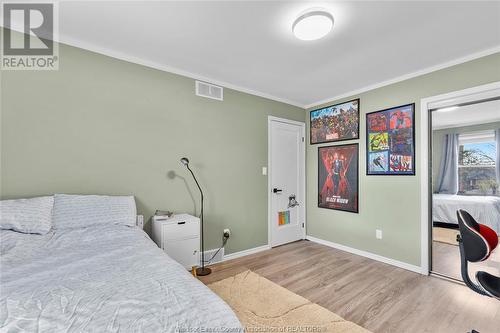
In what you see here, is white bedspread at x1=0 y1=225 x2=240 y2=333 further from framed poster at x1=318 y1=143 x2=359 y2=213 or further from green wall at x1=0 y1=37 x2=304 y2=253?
framed poster at x1=318 y1=143 x2=359 y2=213

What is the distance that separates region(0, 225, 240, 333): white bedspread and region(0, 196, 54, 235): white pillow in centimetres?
22

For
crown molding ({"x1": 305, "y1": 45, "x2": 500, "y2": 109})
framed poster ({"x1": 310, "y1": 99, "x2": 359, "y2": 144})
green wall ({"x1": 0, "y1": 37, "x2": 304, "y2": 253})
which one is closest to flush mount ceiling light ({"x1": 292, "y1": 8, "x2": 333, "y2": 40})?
green wall ({"x1": 0, "y1": 37, "x2": 304, "y2": 253})

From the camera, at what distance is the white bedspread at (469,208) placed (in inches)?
96.2

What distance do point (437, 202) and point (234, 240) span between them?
8.57 feet

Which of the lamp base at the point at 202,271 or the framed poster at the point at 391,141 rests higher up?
the framed poster at the point at 391,141

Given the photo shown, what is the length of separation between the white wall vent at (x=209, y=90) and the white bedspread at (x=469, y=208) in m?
3.00

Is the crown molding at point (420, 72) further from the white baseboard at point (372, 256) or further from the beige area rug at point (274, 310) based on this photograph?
the beige area rug at point (274, 310)

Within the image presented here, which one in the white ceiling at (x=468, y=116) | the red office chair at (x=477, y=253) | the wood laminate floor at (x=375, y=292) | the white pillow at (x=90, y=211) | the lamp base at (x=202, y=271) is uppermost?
the white ceiling at (x=468, y=116)

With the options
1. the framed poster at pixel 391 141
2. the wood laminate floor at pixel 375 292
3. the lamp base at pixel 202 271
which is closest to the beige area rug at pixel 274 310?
the wood laminate floor at pixel 375 292

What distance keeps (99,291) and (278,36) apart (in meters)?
2.31

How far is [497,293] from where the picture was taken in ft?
4.76

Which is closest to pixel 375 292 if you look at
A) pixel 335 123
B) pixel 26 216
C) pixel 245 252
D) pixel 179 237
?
pixel 245 252

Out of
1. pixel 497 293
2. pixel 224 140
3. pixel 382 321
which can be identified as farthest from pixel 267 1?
pixel 382 321

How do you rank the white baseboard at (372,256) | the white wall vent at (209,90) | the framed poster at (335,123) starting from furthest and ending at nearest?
the framed poster at (335,123) → the white wall vent at (209,90) → the white baseboard at (372,256)
